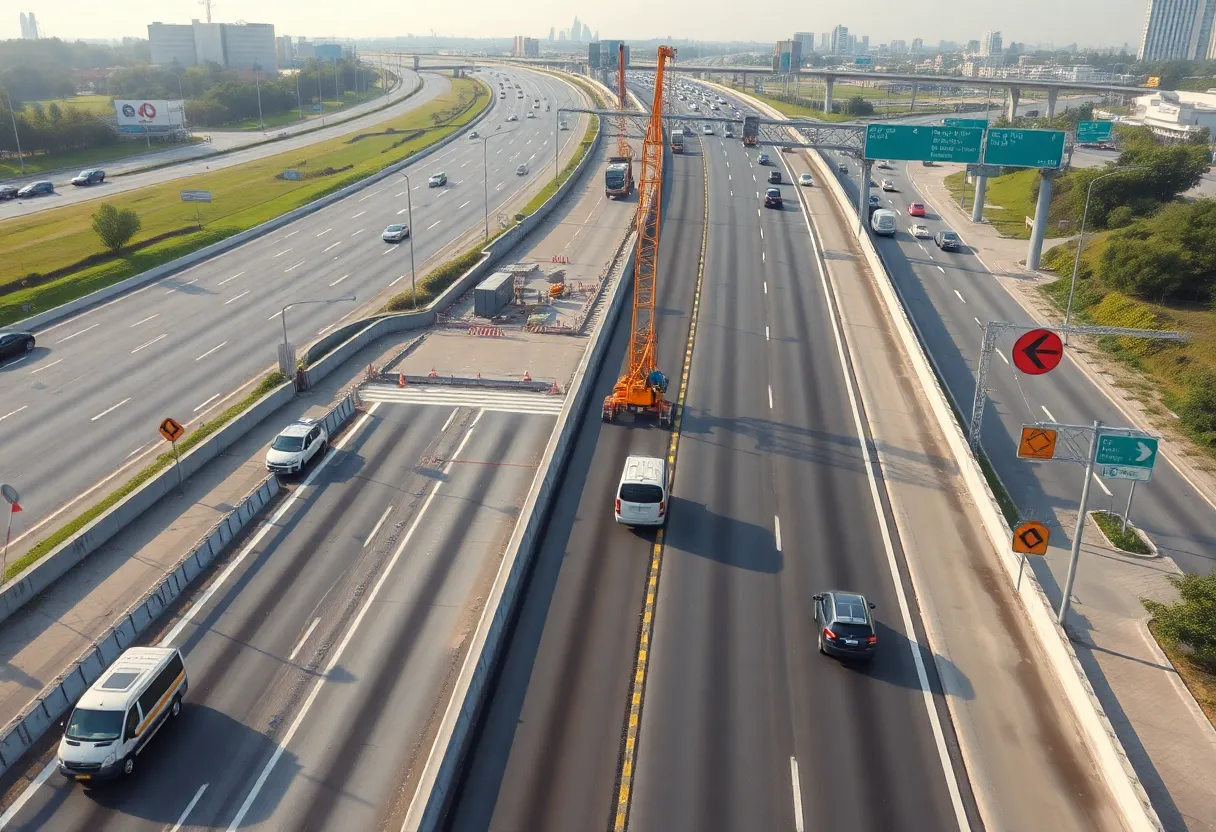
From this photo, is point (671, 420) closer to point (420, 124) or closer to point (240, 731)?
point (240, 731)

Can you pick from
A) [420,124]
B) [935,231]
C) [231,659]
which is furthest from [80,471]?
[420,124]

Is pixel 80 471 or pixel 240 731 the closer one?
pixel 240 731

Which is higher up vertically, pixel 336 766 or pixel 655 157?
pixel 655 157

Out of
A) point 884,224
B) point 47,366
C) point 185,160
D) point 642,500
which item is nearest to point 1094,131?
point 884,224

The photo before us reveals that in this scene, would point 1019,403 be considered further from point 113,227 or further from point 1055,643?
point 113,227

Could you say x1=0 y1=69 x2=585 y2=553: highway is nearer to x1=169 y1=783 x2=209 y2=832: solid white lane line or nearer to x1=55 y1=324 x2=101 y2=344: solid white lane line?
x1=55 y1=324 x2=101 y2=344: solid white lane line
